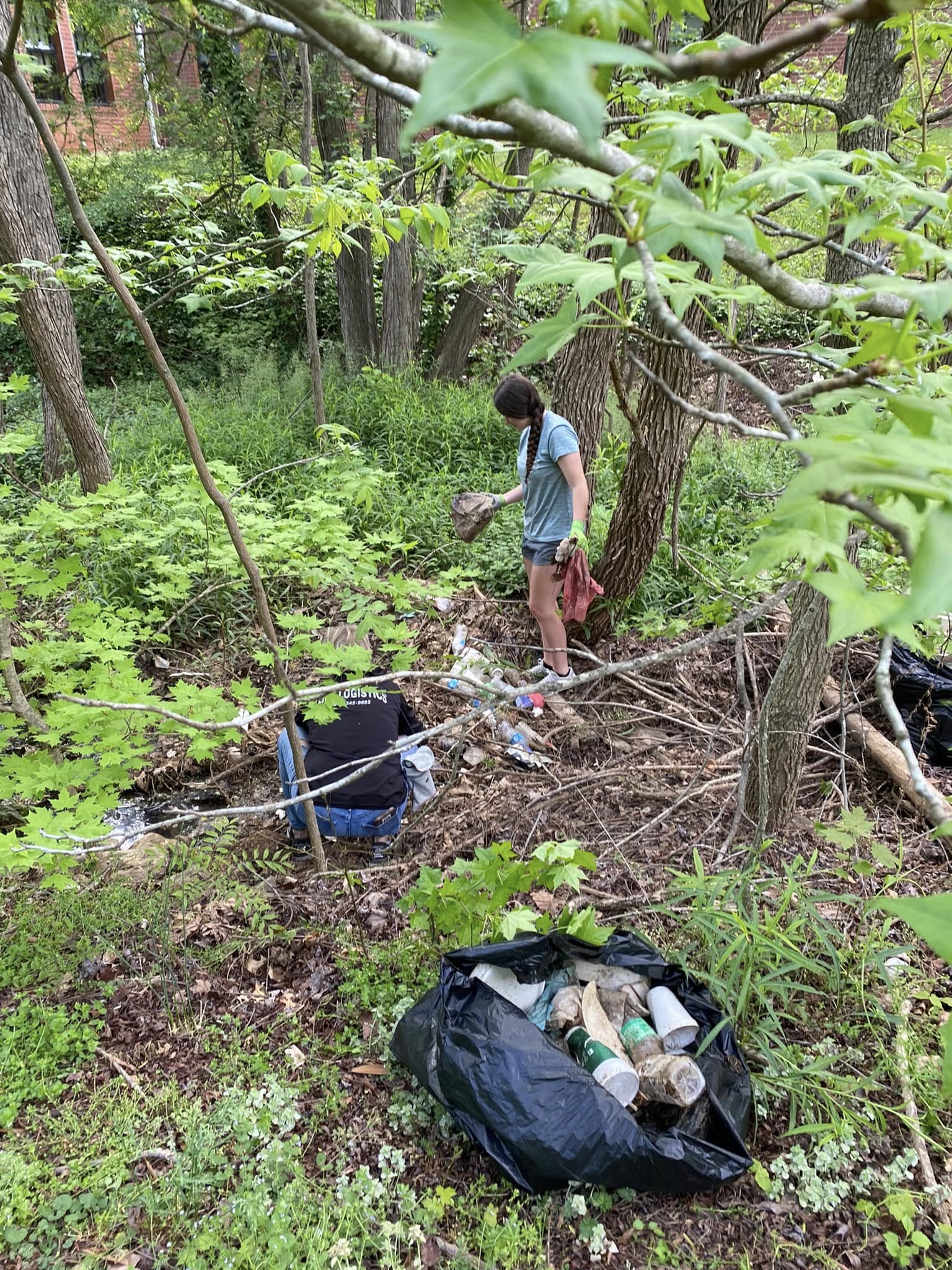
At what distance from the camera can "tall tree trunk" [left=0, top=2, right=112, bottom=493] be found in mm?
4898

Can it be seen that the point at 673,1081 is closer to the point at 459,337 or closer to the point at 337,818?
the point at 337,818

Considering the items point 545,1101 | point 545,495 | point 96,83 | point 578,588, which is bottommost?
point 545,1101

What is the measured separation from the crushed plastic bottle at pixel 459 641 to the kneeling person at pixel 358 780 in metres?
0.99

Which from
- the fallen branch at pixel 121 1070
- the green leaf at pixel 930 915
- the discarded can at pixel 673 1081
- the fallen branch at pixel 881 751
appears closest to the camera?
the green leaf at pixel 930 915

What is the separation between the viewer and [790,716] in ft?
9.59

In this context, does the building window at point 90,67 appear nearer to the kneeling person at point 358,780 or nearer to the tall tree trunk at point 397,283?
the tall tree trunk at point 397,283

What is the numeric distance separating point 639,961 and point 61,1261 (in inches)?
66.5

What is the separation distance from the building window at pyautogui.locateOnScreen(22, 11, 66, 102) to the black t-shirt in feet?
22.8

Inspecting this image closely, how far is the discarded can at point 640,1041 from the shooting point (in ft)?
6.85

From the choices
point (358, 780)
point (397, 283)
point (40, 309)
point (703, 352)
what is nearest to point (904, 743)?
point (703, 352)

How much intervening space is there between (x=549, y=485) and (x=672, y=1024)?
2681mm

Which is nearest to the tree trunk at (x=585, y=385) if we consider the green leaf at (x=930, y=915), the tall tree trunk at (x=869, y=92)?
the tall tree trunk at (x=869, y=92)

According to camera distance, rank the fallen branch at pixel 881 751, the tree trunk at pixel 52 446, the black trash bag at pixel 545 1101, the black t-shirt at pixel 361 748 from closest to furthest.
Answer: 1. the black trash bag at pixel 545 1101
2. the black t-shirt at pixel 361 748
3. the fallen branch at pixel 881 751
4. the tree trunk at pixel 52 446

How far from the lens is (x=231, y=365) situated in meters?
9.75
